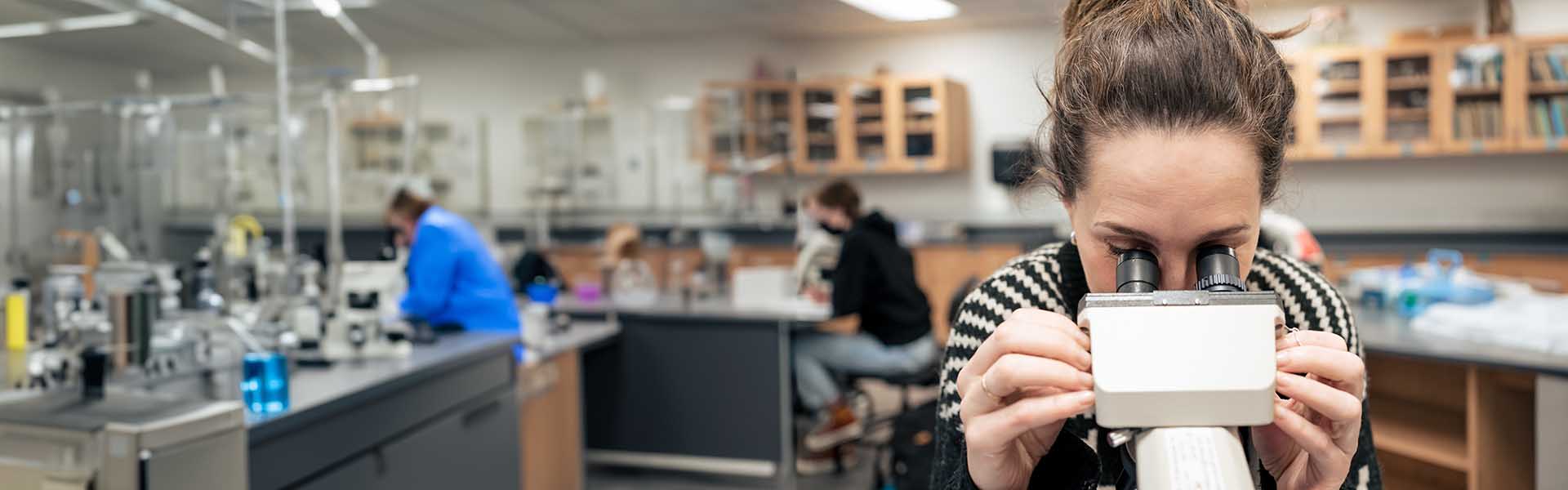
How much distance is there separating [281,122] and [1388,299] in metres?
3.30

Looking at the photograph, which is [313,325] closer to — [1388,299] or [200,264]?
[200,264]

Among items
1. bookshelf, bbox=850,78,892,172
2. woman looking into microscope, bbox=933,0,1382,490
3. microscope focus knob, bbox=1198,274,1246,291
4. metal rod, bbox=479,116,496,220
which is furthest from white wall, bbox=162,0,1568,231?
microscope focus knob, bbox=1198,274,1246,291

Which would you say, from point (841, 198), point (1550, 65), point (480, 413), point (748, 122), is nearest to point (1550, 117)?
point (1550, 65)

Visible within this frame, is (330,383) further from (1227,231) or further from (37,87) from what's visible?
(1227,231)

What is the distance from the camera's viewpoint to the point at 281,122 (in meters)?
2.81

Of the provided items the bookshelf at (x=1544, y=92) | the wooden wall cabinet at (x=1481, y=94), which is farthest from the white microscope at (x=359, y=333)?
the bookshelf at (x=1544, y=92)

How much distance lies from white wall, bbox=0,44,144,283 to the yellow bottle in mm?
615

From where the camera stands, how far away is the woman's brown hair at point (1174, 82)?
0.67 meters

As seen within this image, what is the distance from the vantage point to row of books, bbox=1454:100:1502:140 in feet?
19.0

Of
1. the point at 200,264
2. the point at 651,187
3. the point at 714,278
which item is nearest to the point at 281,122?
the point at 200,264

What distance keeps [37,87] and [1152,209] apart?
10.9ft

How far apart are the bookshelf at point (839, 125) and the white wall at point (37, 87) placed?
13.3 feet

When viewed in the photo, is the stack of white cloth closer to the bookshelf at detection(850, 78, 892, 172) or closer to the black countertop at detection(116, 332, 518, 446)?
the black countertop at detection(116, 332, 518, 446)

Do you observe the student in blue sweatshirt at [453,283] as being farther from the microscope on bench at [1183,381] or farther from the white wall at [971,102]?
the white wall at [971,102]
